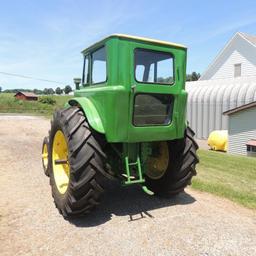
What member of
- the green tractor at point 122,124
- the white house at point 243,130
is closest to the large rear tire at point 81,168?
the green tractor at point 122,124

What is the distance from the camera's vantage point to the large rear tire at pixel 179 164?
186 inches

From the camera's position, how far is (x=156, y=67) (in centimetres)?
448

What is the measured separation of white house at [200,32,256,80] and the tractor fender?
80.1ft

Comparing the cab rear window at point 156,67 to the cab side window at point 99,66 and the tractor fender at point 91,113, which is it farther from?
the tractor fender at point 91,113

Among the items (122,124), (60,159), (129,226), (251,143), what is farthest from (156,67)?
(251,143)

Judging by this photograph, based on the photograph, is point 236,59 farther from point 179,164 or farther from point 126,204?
point 126,204

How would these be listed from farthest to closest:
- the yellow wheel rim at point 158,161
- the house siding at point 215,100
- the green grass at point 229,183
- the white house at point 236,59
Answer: the white house at point 236,59, the house siding at point 215,100, the green grass at point 229,183, the yellow wheel rim at point 158,161

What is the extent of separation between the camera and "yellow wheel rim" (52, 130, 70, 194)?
4.78 m

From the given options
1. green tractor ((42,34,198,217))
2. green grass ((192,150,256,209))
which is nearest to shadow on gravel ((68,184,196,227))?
green tractor ((42,34,198,217))

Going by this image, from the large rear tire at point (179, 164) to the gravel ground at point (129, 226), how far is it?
27cm

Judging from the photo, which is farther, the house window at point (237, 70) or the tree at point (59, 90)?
the tree at point (59, 90)

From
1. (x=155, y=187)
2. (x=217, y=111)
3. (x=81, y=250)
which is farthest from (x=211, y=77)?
(x=81, y=250)

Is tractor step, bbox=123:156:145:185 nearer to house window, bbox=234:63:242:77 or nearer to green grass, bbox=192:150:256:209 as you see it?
green grass, bbox=192:150:256:209

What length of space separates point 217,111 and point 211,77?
1148cm
